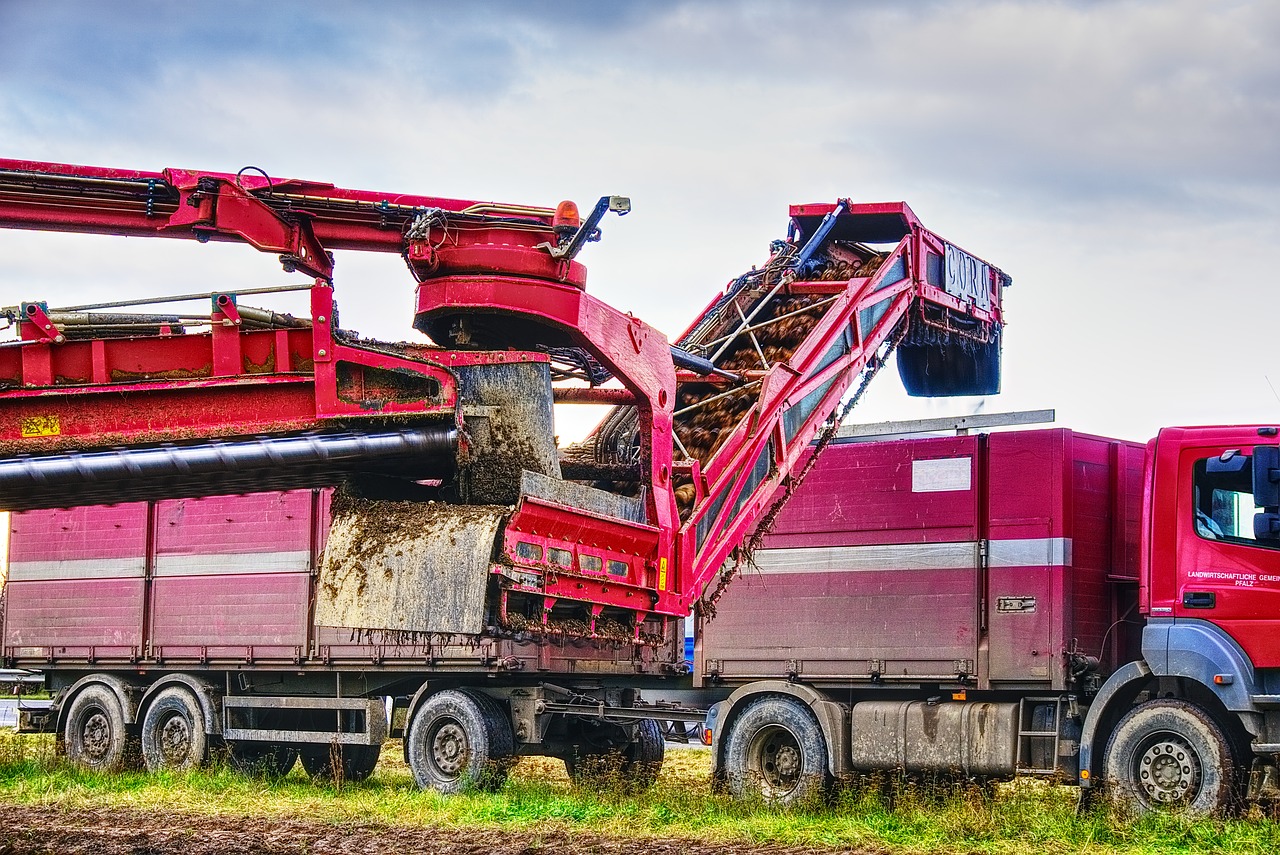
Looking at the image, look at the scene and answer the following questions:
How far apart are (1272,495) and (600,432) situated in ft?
16.7

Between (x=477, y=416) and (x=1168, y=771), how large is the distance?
5.42 m

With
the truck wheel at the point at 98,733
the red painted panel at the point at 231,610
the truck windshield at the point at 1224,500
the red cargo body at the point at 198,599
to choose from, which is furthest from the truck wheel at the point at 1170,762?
the truck wheel at the point at 98,733

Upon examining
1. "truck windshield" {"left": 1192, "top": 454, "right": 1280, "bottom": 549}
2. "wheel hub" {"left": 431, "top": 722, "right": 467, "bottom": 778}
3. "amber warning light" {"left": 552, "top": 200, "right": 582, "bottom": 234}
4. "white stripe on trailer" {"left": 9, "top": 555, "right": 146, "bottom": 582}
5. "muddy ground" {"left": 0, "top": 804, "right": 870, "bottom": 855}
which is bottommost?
"muddy ground" {"left": 0, "top": 804, "right": 870, "bottom": 855}

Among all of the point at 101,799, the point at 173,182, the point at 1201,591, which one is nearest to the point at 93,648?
the point at 101,799

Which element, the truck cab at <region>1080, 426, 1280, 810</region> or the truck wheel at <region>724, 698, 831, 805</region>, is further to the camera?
the truck wheel at <region>724, 698, 831, 805</region>

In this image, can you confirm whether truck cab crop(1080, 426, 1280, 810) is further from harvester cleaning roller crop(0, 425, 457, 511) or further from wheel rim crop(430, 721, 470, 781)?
wheel rim crop(430, 721, 470, 781)

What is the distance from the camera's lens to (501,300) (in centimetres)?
1004

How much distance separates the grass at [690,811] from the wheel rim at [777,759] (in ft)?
1.22

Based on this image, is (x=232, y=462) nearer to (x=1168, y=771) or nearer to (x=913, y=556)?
(x=913, y=556)

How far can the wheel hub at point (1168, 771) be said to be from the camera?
35.3ft

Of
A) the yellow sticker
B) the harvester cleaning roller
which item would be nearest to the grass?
the harvester cleaning roller

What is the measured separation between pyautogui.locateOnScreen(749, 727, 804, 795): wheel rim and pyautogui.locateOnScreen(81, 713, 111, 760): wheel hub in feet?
24.6

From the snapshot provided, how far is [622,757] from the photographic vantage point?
14422 millimetres

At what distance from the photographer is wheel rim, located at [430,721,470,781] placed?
1372 cm
